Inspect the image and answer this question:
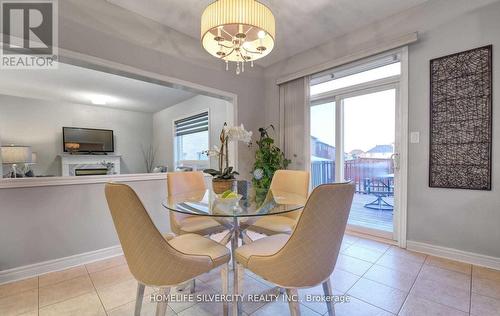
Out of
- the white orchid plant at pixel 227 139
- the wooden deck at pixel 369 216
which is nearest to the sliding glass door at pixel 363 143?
the wooden deck at pixel 369 216

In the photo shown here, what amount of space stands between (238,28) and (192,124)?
3598mm

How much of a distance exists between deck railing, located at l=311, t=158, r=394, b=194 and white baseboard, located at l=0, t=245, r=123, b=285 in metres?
2.88

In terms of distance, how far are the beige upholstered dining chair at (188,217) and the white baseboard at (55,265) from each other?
3.07ft

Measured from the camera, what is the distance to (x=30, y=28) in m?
1.88

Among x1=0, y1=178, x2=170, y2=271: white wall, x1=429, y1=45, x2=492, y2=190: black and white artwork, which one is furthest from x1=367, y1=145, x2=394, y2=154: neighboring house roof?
x1=0, y1=178, x2=170, y2=271: white wall

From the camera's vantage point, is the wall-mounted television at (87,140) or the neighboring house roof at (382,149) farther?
the wall-mounted television at (87,140)

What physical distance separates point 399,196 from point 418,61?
1.47 m

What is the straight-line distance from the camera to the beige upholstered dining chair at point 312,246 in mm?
1014

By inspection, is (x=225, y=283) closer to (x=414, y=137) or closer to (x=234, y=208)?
(x=234, y=208)

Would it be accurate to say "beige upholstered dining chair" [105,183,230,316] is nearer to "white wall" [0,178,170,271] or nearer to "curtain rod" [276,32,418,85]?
"white wall" [0,178,170,271]

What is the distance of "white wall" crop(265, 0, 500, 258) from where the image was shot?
1998 millimetres

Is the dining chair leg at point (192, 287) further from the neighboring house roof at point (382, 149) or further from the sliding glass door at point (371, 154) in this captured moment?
the neighboring house roof at point (382, 149)

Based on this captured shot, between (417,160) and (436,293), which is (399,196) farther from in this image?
(436,293)

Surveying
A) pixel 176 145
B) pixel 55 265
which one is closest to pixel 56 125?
pixel 176 145
